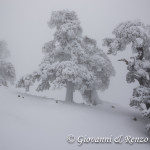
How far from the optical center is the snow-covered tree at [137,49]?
Answer: 1673 centimetres

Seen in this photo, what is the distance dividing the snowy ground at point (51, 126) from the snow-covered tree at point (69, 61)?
118 inches

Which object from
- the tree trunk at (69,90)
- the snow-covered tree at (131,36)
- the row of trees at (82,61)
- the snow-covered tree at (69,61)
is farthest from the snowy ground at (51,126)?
the snow-covered tree at (131,36)

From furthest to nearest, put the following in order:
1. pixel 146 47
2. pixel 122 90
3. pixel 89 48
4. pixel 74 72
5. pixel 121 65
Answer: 1. pixel 121 65
2. pixel 122 90
3. pixel 89 48
4. pixel 146 47
5. pixel 74 72

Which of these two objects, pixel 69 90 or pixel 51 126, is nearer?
pixel 51 126

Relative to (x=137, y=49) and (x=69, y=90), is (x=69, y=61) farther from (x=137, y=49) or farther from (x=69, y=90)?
(x=137, y=49)

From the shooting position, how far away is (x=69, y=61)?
63.3ft

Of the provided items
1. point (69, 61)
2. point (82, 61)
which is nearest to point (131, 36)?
point (69, 61)

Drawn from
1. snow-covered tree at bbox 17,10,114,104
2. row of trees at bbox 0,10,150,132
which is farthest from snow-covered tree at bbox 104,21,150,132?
snow-covered tree at bbox 17,10,114,104

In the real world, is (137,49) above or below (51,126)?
above

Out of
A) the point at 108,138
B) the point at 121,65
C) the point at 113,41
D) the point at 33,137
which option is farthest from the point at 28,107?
the point at 121,65

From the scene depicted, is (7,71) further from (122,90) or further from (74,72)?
(122,90)

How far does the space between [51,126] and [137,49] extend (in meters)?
10.8

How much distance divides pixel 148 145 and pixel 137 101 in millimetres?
3838

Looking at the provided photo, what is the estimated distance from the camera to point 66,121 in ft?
46.2
